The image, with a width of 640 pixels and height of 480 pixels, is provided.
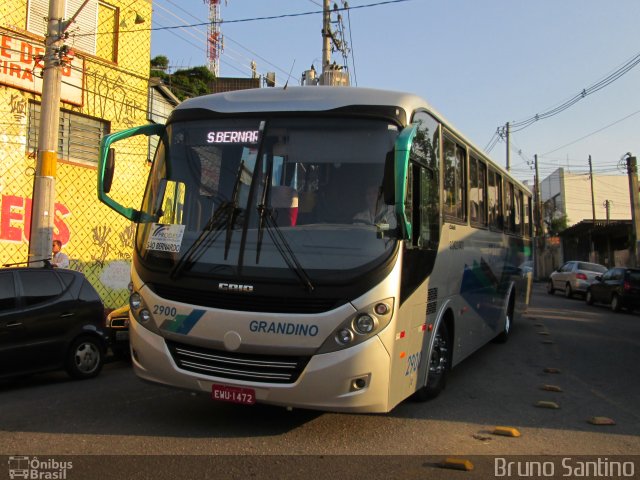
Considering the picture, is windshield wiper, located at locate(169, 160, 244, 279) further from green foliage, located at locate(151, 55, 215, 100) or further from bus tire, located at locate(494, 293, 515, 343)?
green foliage, located at locate(151, 55, 215, 100)

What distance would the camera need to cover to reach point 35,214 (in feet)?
32.9

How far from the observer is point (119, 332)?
31.3 ft

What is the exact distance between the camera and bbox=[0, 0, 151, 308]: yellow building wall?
503 inches

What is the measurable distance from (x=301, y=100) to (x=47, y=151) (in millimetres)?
6632

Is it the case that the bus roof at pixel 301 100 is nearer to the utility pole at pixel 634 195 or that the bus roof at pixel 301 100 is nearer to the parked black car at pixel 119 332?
the parked black car at pixel 119 332

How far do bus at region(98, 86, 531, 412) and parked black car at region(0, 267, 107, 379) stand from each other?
292cm

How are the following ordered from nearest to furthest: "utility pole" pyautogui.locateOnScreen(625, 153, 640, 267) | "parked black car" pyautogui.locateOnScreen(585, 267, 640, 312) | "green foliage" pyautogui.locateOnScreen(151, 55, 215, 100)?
"parked black car" pyautogui.locateOnScreen(585, 267, 640, 312) < "utility pole" pyautogui.locateOnScreen(625, 153, 640, 267) < "green foliage" pyautogui.locateOnScreen(151, 55, 215, 100)

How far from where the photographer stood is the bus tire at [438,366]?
253 inches

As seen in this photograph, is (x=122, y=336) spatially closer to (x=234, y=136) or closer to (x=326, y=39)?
(x=234, y=136)

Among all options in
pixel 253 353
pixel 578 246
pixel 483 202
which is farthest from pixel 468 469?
pixel 578 246

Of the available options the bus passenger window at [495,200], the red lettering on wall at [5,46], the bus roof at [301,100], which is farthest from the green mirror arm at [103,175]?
the red lettering on wall at [5,46]

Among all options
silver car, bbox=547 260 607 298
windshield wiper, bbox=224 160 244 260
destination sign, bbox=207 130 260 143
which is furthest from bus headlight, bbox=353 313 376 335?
silver car, bbox=547 260 607 298

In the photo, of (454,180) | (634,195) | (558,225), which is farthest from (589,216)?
(454,180)

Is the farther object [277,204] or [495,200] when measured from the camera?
[495,200]
